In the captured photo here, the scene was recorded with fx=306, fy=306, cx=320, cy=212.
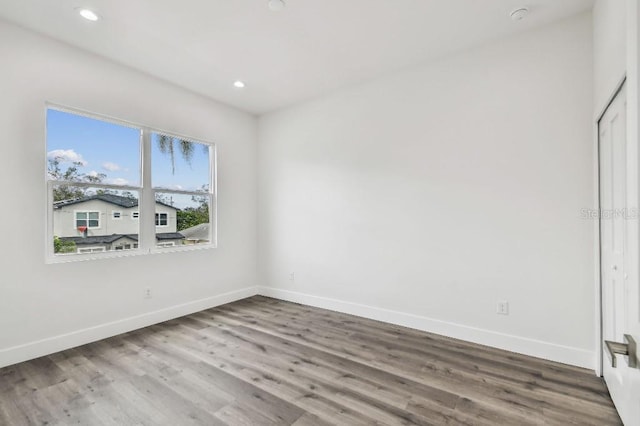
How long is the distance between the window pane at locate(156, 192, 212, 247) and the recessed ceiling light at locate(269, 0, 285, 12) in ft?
8.17

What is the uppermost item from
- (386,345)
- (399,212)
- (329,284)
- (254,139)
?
(254,139)

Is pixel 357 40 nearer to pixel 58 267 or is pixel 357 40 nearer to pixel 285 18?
pixel 285 18

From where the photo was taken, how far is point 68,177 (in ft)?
9.85

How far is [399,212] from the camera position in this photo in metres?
3.50

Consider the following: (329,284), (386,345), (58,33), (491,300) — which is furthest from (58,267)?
(491,300)

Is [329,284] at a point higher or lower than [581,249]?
lower

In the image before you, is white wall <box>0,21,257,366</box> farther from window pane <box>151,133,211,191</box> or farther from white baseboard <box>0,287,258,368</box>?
window pane <box>151,133,211,191</box>

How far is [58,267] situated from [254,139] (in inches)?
118

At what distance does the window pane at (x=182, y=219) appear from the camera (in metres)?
3.78

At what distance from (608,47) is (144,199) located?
4376mm

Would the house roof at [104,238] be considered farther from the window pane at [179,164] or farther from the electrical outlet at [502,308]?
the electrical outlet at [502,308]

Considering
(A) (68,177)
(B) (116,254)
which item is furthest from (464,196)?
(A) (68,177)

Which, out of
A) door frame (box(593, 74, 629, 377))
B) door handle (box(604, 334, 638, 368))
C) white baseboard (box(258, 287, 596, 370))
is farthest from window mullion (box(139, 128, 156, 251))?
door frame (box(593, 74, 629, 377))

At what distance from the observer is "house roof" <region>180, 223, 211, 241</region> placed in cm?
405
